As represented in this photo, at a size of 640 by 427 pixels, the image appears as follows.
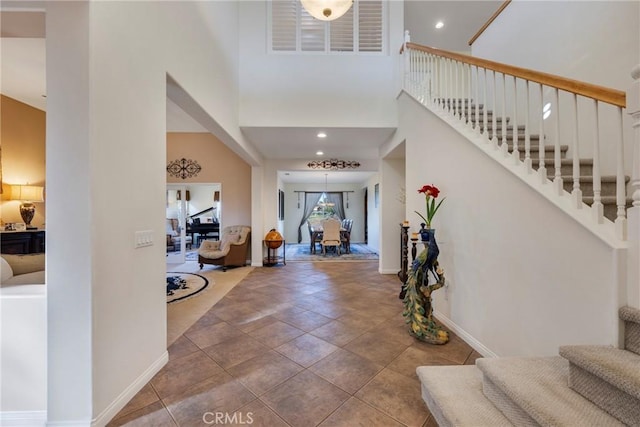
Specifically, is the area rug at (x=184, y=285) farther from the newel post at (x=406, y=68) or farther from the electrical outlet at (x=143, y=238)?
the newel post at (x=406, y=68)

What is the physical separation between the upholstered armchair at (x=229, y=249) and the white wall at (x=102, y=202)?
132 inches

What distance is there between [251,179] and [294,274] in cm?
247

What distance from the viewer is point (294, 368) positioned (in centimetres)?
187

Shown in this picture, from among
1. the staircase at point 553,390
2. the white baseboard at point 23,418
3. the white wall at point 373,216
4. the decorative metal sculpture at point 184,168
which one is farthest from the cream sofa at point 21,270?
the white wall at point 373,216

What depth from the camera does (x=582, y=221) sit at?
133 cm

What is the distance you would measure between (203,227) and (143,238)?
5.93 m

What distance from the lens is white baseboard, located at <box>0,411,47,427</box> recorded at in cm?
138

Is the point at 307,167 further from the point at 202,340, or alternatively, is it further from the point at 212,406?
the point at 212,406

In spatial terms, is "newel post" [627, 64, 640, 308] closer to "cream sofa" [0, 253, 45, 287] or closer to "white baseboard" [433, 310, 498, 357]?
"white baseboard" [433, 310, 498, 357]

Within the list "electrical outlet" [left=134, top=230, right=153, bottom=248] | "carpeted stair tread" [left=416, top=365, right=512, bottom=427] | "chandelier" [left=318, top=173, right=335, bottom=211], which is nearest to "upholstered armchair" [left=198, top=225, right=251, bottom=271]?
"electrical outlet" [left=134, top=230, right=153, bottom=248]

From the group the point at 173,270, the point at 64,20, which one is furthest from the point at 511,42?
the point at 173,270

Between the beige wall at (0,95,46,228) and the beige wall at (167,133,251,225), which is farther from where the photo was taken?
the beige wall at (167,133,251,225)

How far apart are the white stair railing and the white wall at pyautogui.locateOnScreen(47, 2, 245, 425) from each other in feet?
A: 8.48

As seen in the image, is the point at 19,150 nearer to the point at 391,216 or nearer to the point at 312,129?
the point at 312,129
